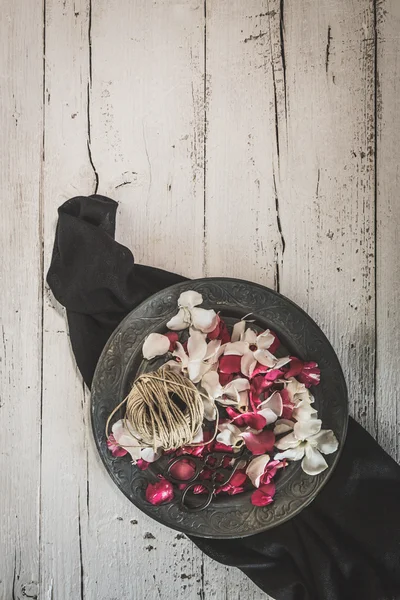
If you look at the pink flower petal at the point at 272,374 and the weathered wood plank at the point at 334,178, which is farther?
the weathered wood plank at the point at 334,178

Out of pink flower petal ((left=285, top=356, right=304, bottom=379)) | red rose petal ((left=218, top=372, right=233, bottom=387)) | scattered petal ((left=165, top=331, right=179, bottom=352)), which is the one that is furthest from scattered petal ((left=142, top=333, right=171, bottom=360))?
pink flower petal ((left=285, top=356, right=304, bottom=379))

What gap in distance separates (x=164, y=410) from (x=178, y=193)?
43 cm

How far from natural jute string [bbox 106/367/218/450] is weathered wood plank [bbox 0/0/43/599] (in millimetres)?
263

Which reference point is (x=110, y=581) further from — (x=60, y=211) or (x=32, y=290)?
(x=60, y=211)

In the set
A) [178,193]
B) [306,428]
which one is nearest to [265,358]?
[306,428]

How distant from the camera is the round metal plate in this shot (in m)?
0.99

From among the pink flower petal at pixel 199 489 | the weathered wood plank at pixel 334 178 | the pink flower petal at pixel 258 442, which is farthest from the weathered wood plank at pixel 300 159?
the pink flower petal at pixel 199 489

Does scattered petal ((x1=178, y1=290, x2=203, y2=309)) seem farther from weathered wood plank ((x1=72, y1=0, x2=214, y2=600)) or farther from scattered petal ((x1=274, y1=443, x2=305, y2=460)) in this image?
scattered petal ((x1=274, y1=443, x2=305, y2=460))

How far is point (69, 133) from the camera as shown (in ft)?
3.69

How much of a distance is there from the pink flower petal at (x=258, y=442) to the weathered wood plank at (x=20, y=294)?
1.40ft

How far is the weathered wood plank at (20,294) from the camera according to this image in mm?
1115

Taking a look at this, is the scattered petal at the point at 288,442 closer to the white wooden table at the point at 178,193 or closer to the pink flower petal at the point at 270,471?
the pink flower petal at the point at 270,471

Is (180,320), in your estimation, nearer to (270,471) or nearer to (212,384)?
(212,384)

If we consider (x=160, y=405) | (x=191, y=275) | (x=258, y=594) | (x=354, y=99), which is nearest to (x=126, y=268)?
Result: (x=191, y=275)
